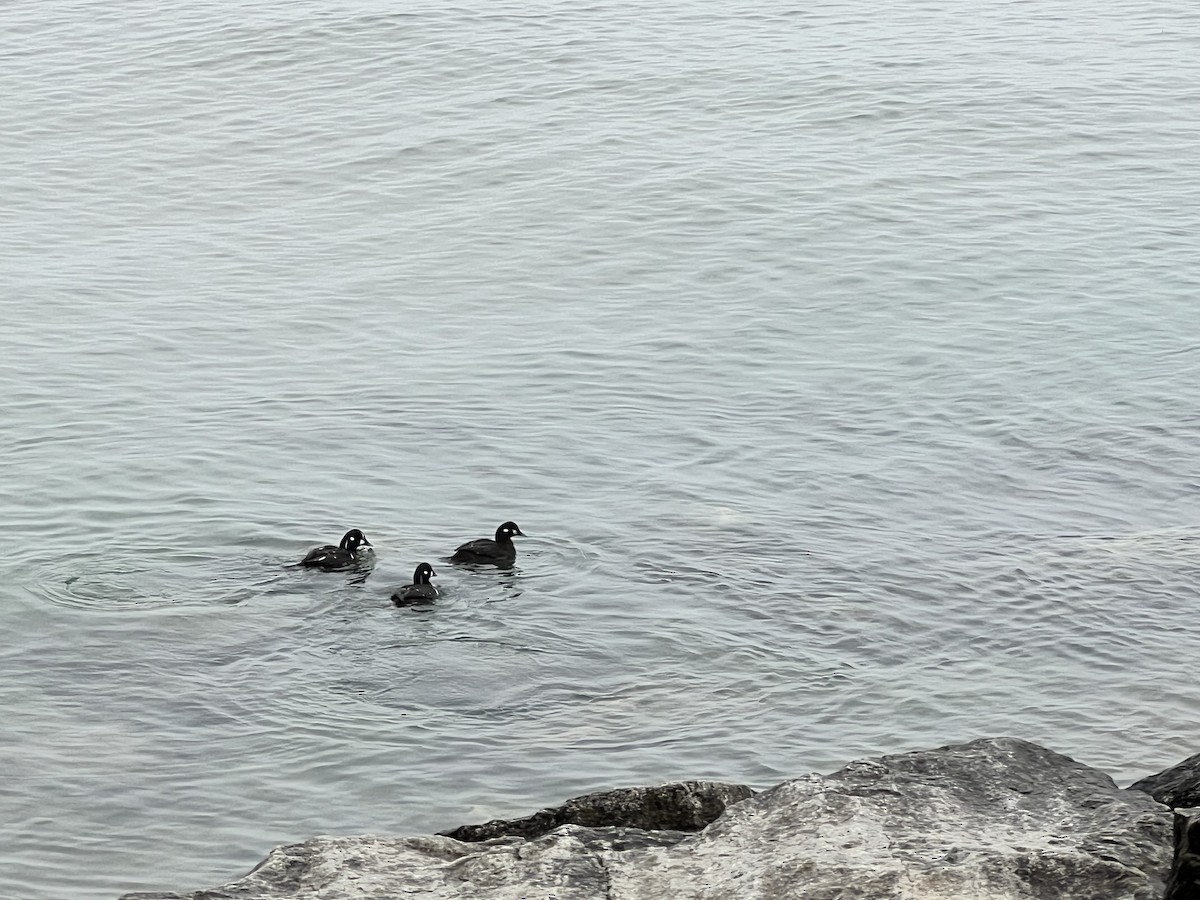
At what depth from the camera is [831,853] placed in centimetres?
639

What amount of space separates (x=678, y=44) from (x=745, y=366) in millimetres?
19436

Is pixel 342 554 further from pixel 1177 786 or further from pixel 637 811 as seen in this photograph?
pixel 1177 786

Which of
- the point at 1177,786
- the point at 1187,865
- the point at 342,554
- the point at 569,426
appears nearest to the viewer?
the point at 1187,865

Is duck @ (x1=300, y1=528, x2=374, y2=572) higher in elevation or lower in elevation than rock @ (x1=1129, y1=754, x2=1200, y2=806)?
lower

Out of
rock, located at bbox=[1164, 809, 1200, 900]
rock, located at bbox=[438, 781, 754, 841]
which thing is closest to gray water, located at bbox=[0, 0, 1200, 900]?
rock, located at bbox=[438, 781, 754, 841]

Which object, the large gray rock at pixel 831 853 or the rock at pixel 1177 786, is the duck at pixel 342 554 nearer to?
the large gray rock at pixel 831 853

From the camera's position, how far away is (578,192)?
28078mm

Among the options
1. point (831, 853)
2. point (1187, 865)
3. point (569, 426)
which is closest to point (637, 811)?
point (831, 853)

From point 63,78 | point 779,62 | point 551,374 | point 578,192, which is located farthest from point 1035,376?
point 63,78

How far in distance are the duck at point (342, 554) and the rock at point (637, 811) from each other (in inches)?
267

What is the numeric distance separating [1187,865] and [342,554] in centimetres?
961

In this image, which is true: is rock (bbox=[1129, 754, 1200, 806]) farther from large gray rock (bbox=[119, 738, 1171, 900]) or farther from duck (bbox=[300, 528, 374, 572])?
duck (bbox=[300, 528, 374, 572])

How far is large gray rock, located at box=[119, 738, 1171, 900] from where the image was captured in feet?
20.3

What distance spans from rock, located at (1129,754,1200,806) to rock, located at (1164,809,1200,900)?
1.58 m
